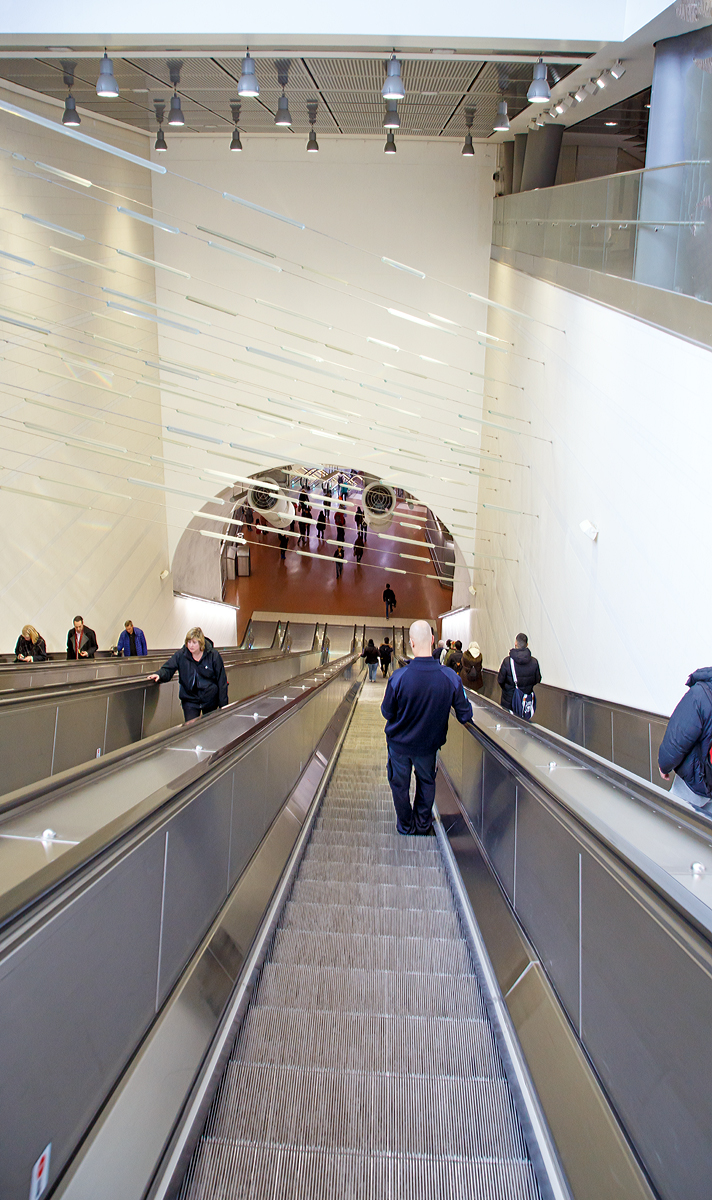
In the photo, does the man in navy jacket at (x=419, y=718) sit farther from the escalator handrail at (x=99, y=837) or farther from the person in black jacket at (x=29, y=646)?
the person in black jacket at (x=29, y=646)

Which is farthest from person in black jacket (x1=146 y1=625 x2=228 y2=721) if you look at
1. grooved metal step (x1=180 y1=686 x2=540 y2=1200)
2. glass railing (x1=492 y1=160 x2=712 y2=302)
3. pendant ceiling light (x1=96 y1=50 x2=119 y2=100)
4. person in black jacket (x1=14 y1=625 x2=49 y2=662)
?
pendant ceiling light (x1=96 y1=50 x2=119 y2=100)

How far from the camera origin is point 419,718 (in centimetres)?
474

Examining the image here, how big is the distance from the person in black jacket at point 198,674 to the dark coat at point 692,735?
2.99m

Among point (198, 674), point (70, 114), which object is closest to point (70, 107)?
point (70, 114)

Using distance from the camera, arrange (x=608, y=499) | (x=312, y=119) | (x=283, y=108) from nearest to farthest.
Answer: (x=608, y=499)
(x=283, y=108)
(x=312, y=119)

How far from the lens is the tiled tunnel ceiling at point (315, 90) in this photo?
1140 centimetres

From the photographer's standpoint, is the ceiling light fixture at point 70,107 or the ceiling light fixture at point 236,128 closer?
the ceiling light fixture at point 70,107

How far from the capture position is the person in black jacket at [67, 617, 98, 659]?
9.39 m

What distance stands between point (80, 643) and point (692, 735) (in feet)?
24.0

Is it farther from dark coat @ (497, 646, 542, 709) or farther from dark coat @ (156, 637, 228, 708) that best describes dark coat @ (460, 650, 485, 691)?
dark coat @ (156, 637, 228, 708)

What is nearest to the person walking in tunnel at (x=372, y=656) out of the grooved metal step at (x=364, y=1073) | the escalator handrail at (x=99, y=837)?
the grooved metal step at (x=364, y=1073)

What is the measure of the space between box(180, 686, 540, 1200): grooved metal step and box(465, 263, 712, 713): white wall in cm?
360

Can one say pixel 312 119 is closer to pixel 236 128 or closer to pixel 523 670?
pixel 236 128

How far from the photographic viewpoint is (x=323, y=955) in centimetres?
317
